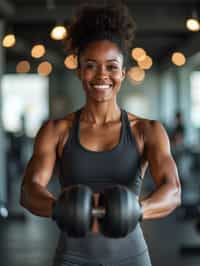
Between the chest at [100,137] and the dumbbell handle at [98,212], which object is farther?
the chest at [100,137]

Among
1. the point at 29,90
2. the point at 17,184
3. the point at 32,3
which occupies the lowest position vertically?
the point at 17,184

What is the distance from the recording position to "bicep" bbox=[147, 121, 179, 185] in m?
1.45

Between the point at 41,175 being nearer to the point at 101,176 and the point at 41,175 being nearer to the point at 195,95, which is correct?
the point at 101,176

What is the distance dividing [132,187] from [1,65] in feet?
18.2

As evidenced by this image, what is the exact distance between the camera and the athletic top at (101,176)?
1.45m

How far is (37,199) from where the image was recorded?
1379 millimetres

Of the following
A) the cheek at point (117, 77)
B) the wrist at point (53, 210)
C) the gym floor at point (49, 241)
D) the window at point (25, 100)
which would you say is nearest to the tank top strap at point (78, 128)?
the cheek at point (117, 77)

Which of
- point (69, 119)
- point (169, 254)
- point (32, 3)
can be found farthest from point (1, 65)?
point (69, 119)

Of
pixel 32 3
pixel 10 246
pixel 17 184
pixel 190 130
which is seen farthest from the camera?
pixel 190 130

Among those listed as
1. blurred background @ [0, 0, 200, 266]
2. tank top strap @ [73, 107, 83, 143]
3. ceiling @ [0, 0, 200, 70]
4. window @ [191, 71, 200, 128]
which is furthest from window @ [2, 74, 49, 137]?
tank top strap @ [73, 107, 83, 143]

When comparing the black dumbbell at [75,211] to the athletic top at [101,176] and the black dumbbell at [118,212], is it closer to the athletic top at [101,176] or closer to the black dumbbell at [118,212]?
the black dumbbell at [118,212]

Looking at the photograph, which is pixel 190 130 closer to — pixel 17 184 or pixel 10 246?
pixel 17 184

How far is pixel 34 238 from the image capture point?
203 inches

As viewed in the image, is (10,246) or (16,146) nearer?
(10,246)
